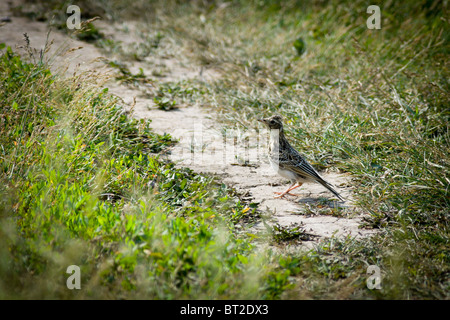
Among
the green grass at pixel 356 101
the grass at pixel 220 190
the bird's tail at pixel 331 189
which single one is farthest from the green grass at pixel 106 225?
the bird's tail at pixel 331 189

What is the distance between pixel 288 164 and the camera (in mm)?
5316

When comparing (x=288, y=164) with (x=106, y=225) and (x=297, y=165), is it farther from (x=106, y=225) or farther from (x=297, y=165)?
(x=106, y=225)

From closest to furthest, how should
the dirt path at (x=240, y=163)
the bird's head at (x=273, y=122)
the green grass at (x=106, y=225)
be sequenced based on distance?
1. the green grass at (x=106, y=225)
2. the dirt path at (x=240, y=163)
3. the bird's head at (x=273, y=122)

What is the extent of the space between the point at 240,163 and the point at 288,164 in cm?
101

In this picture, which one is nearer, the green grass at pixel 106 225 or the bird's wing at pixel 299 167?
the green grass at pixel 106 225

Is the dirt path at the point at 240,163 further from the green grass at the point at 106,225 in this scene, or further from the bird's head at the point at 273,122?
the bird's head at the point at 273,122

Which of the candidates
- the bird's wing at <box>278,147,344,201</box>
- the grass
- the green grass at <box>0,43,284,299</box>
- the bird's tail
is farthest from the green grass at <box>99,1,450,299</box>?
the green grass at <box>0,43,284,299</box>

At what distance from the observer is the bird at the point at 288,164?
5.21 m

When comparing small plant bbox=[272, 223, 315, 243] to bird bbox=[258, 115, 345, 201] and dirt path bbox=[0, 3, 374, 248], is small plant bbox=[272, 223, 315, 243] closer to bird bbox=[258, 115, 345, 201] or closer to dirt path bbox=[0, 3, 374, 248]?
dirt path bbox=[0, 3, 374, 248]

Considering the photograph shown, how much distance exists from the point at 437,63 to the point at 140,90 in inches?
232

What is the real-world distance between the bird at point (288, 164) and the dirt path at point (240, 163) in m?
0.24
